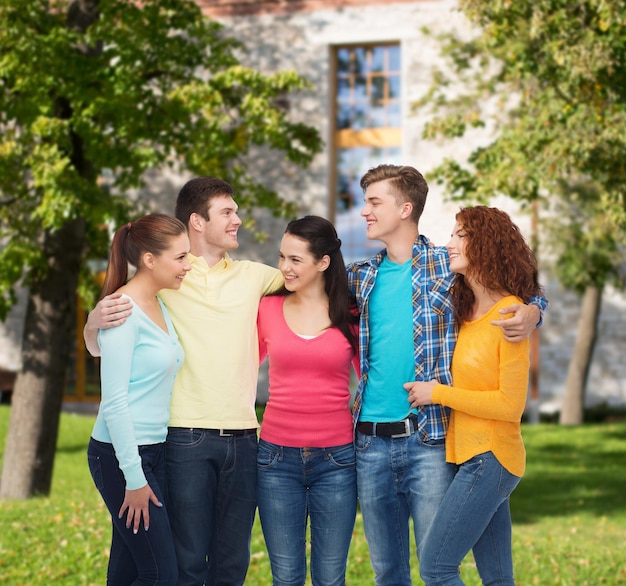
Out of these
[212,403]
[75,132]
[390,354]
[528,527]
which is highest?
[75,132]

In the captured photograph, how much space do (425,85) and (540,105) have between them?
1098cm

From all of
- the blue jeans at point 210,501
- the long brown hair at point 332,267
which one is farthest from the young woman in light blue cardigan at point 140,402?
the long brown hair at point 332,267

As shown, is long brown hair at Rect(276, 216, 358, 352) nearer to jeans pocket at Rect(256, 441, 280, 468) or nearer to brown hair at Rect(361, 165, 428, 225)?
brown hair at Rect(361, 165, 428, 225)

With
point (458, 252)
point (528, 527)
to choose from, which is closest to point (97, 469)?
point (458, 252)

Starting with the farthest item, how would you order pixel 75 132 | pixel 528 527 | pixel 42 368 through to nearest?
pixel 528 527, pixel 42 368, pixel 75 132

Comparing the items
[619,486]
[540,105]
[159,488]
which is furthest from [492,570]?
[619,486]

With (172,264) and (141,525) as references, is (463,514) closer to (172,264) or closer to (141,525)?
(141,525)

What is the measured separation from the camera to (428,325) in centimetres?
407

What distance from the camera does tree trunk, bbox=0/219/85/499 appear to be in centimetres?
1136

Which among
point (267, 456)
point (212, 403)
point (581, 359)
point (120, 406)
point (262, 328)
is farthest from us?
point (581, 359)

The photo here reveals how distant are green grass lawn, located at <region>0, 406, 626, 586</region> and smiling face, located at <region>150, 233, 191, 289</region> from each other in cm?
395

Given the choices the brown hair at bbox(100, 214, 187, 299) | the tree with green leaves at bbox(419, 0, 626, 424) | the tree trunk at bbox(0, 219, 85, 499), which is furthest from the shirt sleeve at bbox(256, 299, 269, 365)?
the tree trunk at bbox(0, 219, 85, 499)

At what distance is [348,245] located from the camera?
20.8 metres

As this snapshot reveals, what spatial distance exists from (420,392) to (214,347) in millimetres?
908
